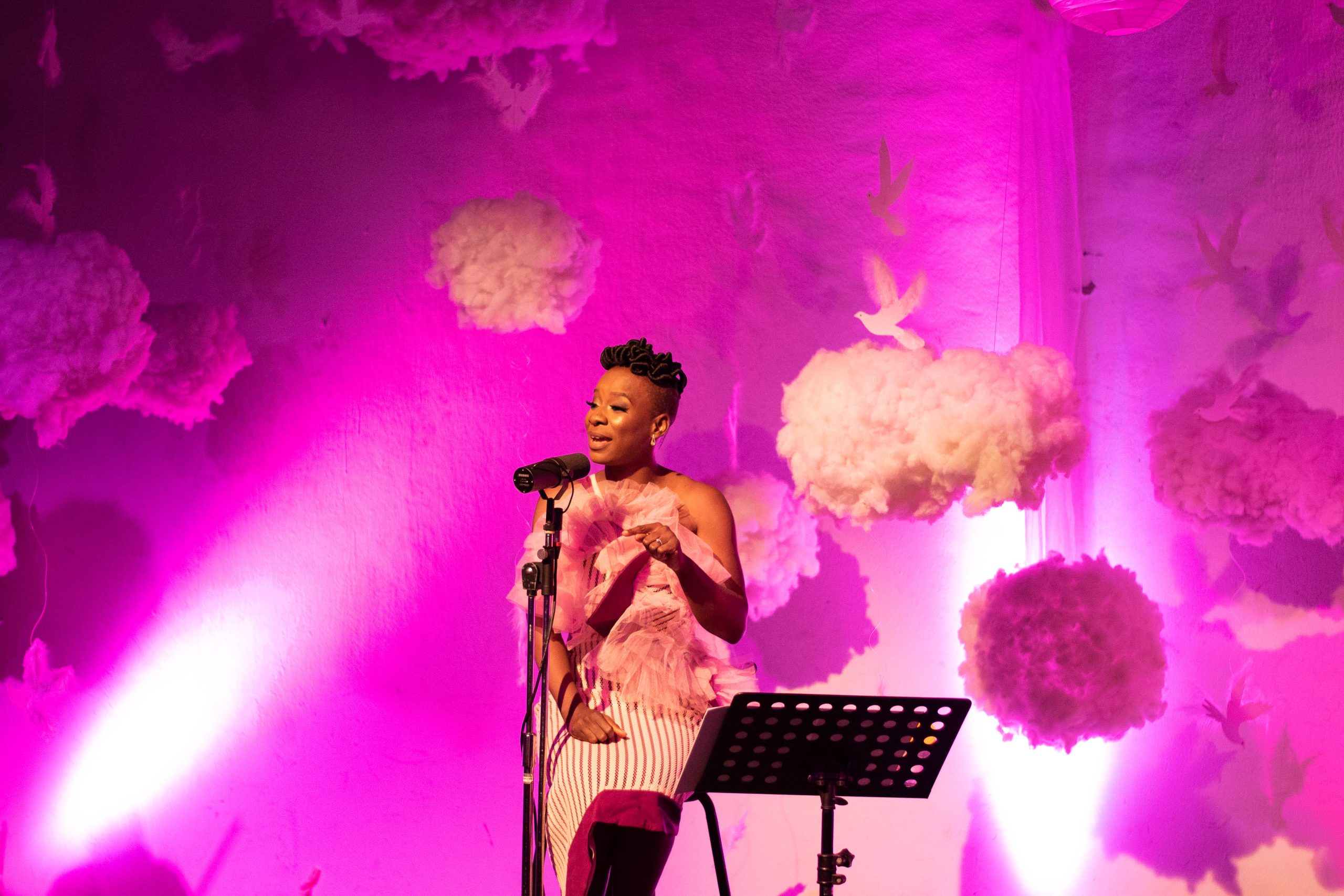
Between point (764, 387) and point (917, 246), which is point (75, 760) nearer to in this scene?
point (764, 387)

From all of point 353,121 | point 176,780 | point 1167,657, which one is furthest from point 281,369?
point 1167,657

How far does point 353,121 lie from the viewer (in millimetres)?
3912

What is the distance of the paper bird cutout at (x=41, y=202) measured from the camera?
13.1 feet

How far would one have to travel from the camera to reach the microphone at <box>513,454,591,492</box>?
7.67 ft

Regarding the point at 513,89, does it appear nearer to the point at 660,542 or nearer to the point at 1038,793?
the point at 660,542

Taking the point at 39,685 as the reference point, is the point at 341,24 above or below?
above

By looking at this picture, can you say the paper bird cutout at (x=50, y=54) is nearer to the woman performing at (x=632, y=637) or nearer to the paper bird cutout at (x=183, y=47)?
the paper bird cutout at (x=183, y=47)

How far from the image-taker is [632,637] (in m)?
2.58

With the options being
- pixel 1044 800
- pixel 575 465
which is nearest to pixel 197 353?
pixel 575 465

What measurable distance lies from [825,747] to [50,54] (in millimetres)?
3229

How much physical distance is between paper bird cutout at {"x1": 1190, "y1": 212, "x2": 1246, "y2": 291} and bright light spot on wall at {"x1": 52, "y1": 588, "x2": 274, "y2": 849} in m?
2.81

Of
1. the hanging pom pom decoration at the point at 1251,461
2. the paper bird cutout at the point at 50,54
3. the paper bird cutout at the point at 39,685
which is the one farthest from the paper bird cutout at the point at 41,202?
the hanging pom pom decoration at the point at 1251,461

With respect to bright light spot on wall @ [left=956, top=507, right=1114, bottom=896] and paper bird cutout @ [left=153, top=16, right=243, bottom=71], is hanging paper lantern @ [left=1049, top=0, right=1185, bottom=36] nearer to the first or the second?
bright light spot on wall @ [left=956, top=507, right=1114, bottom=896]

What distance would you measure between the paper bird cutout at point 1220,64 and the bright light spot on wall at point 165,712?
3049mm
